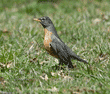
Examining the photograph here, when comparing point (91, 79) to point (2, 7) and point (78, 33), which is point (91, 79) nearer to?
point (78, 33)

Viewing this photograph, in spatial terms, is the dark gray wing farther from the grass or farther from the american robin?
the grass

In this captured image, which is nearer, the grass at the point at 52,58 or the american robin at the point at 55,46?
the grass at the point at 52,58

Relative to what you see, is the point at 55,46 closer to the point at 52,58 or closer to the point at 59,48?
the point at 59,48

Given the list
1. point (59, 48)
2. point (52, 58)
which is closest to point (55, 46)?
point (59, 48)

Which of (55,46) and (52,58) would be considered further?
(52,58)

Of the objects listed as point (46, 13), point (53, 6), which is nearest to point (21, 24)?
point (46, 13)

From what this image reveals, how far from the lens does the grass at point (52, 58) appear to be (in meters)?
3.38

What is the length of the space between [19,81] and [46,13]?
516 centimetres

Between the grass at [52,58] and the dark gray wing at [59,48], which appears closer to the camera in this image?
the grass at [52,58]

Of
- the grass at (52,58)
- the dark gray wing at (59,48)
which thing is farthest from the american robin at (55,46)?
the grass at (52,58)

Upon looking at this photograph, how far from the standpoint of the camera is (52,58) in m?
4.40

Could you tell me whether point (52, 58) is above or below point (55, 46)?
below

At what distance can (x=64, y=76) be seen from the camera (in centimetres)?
380

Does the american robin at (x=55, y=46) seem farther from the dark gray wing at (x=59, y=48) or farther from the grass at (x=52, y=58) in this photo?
the grass at (x=52, y=58)
